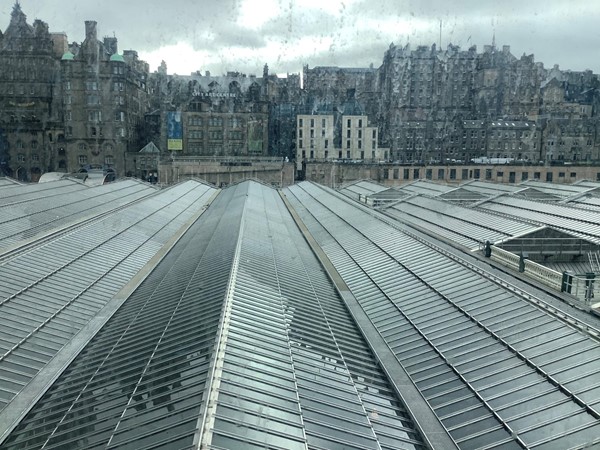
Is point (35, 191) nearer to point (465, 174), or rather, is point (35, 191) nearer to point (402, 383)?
point (402, 383)

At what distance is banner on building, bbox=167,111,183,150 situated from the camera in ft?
358

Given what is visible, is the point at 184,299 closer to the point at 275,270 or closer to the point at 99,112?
the point at 275,270

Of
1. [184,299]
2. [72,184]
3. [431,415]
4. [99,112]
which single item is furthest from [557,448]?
[99,112]

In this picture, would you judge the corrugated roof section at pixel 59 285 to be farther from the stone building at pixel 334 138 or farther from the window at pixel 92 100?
the stone building at pixel 334 138

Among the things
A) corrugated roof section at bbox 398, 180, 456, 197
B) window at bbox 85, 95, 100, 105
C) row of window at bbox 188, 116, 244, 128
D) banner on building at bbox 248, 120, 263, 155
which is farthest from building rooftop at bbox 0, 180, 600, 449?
banner on building at bbox 248, 120, 263, 155

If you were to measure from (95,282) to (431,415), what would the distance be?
1663 centimetres

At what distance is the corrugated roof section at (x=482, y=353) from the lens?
1273 cm

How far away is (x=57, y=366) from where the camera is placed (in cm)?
1714

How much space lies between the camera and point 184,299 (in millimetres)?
20625

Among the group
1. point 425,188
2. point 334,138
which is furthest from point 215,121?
point 425,188

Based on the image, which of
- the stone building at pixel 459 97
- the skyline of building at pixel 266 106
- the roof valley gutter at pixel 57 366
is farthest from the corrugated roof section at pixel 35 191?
the stone building at pixel 459 97

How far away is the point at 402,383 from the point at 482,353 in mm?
2413

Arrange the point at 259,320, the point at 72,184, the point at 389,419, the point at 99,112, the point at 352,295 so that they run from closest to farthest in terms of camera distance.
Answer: the point at 389,419
the point at 259,320
the point at 352,295
the point at 72,184
the point at 99,112

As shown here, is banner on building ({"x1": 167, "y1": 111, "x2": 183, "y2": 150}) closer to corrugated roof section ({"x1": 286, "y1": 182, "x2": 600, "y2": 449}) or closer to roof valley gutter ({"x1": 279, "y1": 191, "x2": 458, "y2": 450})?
corrugated roof section ({"x1": 286, "y1": 182, "x2": 600, "y2": 449})
